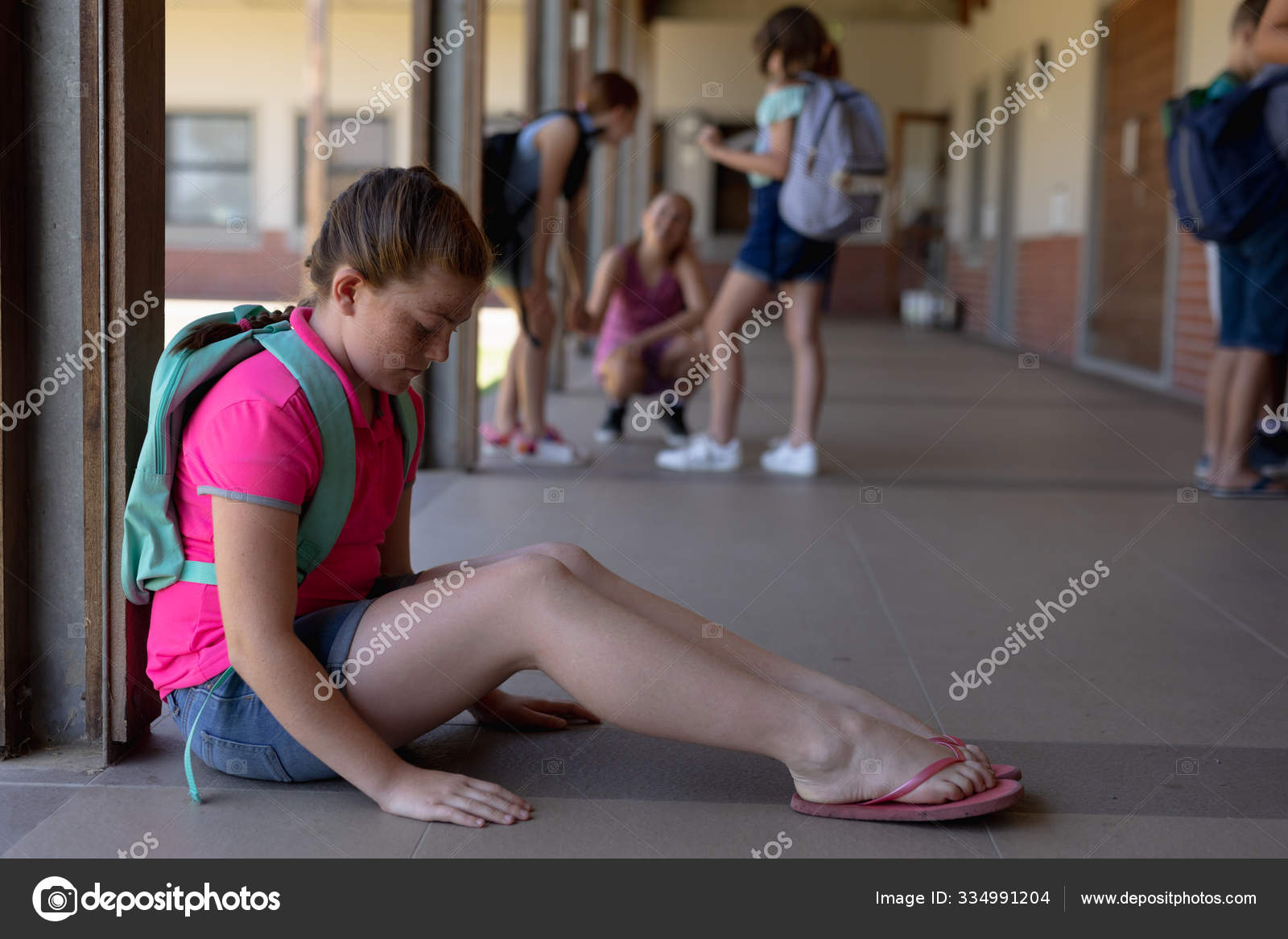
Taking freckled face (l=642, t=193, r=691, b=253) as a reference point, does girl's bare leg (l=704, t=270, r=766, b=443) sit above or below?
below

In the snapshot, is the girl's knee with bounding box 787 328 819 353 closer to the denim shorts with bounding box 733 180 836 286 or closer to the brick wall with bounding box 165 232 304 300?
the denim shorts with bounding box 733 180 836 286

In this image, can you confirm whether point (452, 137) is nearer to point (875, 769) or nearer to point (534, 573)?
point (534, 573)

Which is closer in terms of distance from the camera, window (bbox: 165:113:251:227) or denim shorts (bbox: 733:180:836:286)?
denim shorts (bbox: 733:180:836:286)

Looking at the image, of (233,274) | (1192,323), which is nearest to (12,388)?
(1192,323)

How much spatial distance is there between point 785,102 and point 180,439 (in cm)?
307

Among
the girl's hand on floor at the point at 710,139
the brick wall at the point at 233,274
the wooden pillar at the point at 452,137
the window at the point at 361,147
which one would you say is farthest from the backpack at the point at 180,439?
the brick wall at the point at 233,274

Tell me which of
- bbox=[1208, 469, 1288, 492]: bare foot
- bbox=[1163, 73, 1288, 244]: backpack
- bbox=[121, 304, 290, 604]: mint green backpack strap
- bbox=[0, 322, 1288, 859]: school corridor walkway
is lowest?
bbox=[0, 322, 1288, 859]: school corridor walkway

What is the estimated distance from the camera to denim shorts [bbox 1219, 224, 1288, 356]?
391 centimetres

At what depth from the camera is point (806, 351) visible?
443 centimetres

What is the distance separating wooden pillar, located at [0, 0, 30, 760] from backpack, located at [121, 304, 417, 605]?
0.76ft

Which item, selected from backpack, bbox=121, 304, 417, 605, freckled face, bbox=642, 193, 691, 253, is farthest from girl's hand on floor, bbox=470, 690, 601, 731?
freckled face, bbox=642, 193, 691, 253

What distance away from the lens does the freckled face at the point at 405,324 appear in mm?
1582

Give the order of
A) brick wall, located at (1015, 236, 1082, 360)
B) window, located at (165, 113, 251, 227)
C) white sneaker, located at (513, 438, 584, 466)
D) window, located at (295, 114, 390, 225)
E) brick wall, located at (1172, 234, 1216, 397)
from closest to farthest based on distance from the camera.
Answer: white sneaker, located at (513, 438, 584, 466), brick wall, located at (1172, 234, 1216, 397), brick wall, located at (1015, 236, 1082, 360), window, located at (295, 114, 390, 225), window, located at (165, 113, 251, 227)

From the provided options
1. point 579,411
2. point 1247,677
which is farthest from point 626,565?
point 579,411
